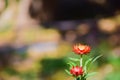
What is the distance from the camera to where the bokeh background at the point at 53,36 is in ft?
16.8

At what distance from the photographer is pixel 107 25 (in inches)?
240

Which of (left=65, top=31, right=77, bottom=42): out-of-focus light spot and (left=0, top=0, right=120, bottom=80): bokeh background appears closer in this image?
(left=0, top=0, right=120, bottom=80): bokeh background

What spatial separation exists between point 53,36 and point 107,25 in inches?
31.2

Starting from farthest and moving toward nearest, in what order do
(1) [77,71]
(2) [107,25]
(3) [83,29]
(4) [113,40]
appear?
(2) [107,25]
(3) [83,29]
(4) [113,40]
(1) [77,71]

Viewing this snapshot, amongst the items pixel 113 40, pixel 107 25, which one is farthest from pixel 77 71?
pixel 107 25

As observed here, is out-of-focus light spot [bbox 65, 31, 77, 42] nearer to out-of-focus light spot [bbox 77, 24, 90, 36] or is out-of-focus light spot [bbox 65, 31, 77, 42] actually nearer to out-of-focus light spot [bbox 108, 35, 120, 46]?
out-of-focus light spot [bbox 77, 24, 90, 36]

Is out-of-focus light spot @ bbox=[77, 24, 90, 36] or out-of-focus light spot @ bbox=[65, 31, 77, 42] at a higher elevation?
out-of-focus light spot @ bbox=[77, 24, 90, 36]

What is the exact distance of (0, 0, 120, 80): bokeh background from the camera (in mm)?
Result: 5117

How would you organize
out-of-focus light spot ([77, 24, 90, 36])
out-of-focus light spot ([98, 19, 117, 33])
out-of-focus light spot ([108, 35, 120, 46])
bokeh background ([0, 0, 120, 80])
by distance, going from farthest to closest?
out-of-focus light spot ([98, 19, 117, 33]) < out-of-focus light spot ([77, 24, 90, 36]) < out-of-focus light spot ([108, 35, 120, 46]) < bokeh background ([0, 0, 120, 80])

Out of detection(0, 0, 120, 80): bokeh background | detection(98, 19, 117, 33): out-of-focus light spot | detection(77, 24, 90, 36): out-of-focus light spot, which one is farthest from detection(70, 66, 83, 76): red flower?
detection(98, 19, 117, 33): out-of-focus light spot

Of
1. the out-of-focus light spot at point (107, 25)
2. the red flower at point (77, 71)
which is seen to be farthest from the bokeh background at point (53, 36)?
the red flower at point (77, 71)

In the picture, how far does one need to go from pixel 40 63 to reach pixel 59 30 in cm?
84

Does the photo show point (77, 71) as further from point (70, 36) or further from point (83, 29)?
point (83, 29)

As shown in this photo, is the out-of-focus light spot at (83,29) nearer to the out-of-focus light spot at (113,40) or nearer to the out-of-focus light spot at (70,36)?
the out-of-focus light spot at (70,36)
